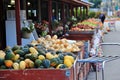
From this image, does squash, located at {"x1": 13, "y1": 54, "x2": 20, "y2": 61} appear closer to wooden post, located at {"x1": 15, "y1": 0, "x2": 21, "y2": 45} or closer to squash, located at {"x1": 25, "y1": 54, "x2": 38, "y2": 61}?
squash, located at {"x1": 25, "y1": 54, "x2": 38, "y2": 61}

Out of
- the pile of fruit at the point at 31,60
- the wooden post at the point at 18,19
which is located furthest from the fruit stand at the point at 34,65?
the wooden post at the point at 18,19

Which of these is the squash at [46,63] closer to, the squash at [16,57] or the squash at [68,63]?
the squash at [68,63]

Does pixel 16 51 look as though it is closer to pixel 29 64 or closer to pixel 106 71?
pixel 29 64

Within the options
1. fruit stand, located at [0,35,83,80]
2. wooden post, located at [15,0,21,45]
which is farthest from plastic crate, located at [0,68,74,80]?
wooden post, located at [15,0,21,45]

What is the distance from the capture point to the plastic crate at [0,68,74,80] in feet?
14.0

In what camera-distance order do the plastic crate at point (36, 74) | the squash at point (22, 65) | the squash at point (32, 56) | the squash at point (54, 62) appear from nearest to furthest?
1. the plastic crate at point (36, 74)
2. the squash at point (22, 65)
3. the squash at point (54, 62)
4. the squash at point (32, 56)

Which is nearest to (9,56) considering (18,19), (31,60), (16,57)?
(16,57)

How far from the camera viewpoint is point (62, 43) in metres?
7.38

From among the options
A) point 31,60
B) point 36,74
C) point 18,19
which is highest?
point 18,19

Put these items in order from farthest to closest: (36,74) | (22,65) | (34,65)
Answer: (34,65) < (22,65) < (36,74)

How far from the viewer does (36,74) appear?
427 cm

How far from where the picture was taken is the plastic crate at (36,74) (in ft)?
14.0

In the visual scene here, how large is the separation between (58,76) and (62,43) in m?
3.14

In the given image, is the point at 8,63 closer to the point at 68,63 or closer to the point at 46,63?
the point at 46,63
